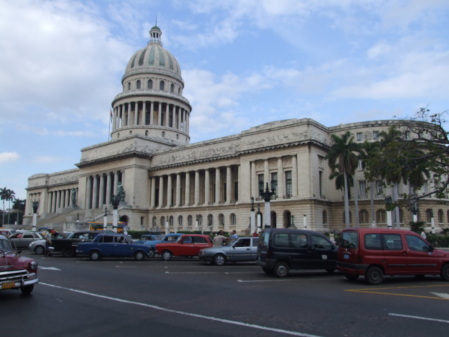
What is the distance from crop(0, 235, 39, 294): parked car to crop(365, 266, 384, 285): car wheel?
1063 centimetres

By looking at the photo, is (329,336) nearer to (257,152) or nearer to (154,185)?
(257,152)

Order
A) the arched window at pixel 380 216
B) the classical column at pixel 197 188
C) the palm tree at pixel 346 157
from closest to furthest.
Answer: the palm tree at pixel 346 157 < the arched window at pixel 380 216 < the classical column at pixel 197 188

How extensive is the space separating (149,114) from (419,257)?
74.1 metres

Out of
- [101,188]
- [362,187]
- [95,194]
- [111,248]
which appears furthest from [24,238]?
[95,194]

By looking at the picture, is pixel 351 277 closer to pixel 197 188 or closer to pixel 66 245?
pixel 66 245

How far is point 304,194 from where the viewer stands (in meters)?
48.8

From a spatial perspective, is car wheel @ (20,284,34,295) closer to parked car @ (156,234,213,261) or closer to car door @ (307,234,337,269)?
car door @ (307,234,337,269)

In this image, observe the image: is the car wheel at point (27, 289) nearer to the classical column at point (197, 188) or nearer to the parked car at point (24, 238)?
the parked car at point (24, 238)

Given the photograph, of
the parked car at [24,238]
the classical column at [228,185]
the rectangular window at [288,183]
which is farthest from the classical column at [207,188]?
the parked car at [24,238]

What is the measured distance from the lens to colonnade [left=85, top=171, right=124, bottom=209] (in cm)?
7019

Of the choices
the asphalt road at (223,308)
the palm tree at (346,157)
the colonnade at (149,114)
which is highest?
the colonnade at (149,114)

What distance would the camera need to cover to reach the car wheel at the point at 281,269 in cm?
1595

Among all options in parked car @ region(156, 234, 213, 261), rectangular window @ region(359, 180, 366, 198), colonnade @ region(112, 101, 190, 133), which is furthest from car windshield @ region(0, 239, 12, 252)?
colonnade @ region(112, 101, 190, 133)

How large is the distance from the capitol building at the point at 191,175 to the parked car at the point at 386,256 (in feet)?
48.5
